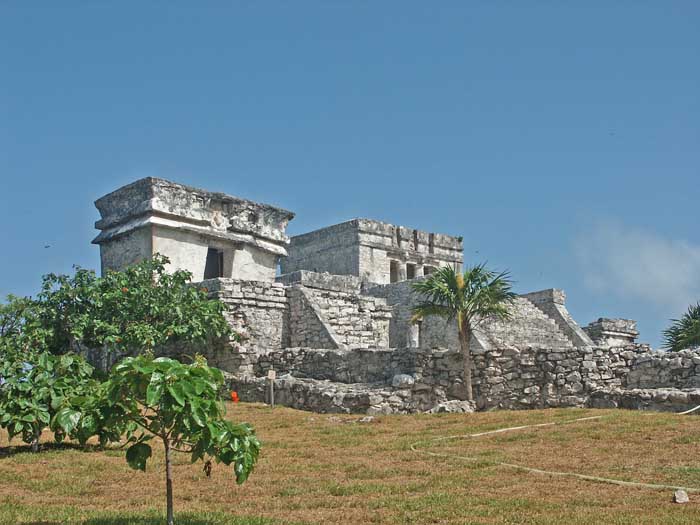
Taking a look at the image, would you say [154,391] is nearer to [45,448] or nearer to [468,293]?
[45,448]

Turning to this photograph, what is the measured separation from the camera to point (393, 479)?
9.33m

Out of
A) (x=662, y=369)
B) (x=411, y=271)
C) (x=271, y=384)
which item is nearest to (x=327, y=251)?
(x=411, y=271)

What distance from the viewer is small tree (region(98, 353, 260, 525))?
6227mm

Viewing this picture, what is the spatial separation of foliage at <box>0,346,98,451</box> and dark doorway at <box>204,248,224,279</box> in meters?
10.6

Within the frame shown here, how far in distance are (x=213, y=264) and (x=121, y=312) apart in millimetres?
5796

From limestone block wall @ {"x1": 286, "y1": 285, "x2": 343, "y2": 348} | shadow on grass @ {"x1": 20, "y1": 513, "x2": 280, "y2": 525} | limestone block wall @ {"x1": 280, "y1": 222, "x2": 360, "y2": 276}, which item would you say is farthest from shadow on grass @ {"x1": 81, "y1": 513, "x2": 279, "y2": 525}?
limestone block wall @ {"x1": 280, "y1": 222, "x2": 360, "y2": 276}

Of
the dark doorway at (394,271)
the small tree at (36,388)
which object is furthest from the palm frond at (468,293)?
the dark doorway at (394,271)

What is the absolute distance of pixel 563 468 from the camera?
9523mm

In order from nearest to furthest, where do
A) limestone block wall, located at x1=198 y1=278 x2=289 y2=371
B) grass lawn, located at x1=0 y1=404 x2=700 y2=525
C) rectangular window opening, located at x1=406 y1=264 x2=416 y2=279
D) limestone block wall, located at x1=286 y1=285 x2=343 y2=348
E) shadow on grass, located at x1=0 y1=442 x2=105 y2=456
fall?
1. grass lawn, located at x1=0 y1=404 x2=700 y2=525
2. shadow on grass, located at x1=0 y1=442 x2=105 y2=456
3. limestone block wall, located at x1=198 y1=278 x2=289 y2=371
4. limestone block wall, located at x1=286 y1=285 x2=343 y2=348
5. rectangular window opening, located at x1=406 y1=264 x2=416 y2=279

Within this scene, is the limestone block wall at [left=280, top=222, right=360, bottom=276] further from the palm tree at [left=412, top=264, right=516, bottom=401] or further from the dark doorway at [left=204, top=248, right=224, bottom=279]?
the palm tree at [left=412, top=264, right=516, bottom=401]

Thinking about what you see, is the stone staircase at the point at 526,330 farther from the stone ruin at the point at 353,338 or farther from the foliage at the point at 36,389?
the foliage at the point at 36,389

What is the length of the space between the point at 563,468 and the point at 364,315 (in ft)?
37.9

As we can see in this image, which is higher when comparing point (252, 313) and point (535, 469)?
point (252, 313)

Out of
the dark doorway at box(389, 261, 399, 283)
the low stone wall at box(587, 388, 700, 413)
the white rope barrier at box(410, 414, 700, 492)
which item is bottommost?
the white rope barrier at box(410, 414, 700, 492)
